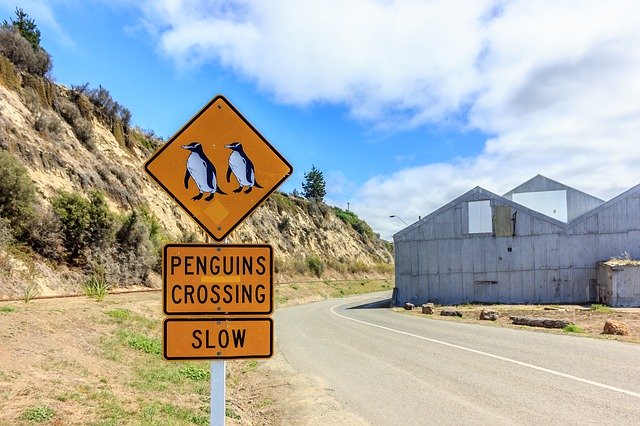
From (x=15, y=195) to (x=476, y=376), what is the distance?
2124 cm

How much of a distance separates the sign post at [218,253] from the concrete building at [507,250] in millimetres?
36151

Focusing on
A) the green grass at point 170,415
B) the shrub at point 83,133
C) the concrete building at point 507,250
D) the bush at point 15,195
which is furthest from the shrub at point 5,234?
the concrete building at point 507,250

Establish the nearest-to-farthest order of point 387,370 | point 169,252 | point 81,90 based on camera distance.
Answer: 1. point 169,252
2. point 387,370
3. point 81,90

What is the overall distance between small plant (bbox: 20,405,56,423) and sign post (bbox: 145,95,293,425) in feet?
9.67

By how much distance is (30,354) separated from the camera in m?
8.20

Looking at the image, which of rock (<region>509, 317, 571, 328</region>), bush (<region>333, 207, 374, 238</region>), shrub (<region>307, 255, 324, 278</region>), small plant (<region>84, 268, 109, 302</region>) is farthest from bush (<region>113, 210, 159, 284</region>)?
bush (<region>333, 207, 374, 238</region>)

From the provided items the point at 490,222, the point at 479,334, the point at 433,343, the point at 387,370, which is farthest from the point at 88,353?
the point at 490,222

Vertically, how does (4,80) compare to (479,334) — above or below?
above

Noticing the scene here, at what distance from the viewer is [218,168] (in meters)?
3.86

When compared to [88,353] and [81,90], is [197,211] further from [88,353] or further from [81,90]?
[81,90]

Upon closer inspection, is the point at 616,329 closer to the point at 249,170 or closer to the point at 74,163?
the point at 249,170

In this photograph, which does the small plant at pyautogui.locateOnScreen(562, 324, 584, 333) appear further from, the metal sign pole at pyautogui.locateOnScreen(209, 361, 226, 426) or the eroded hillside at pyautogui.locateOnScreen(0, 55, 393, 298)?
the metal sign pole at pyautogui.locateOnScreen(209, 361, 226, 426)

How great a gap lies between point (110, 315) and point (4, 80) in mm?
25995

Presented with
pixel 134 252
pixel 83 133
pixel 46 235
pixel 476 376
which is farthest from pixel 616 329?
pixel 83 133
